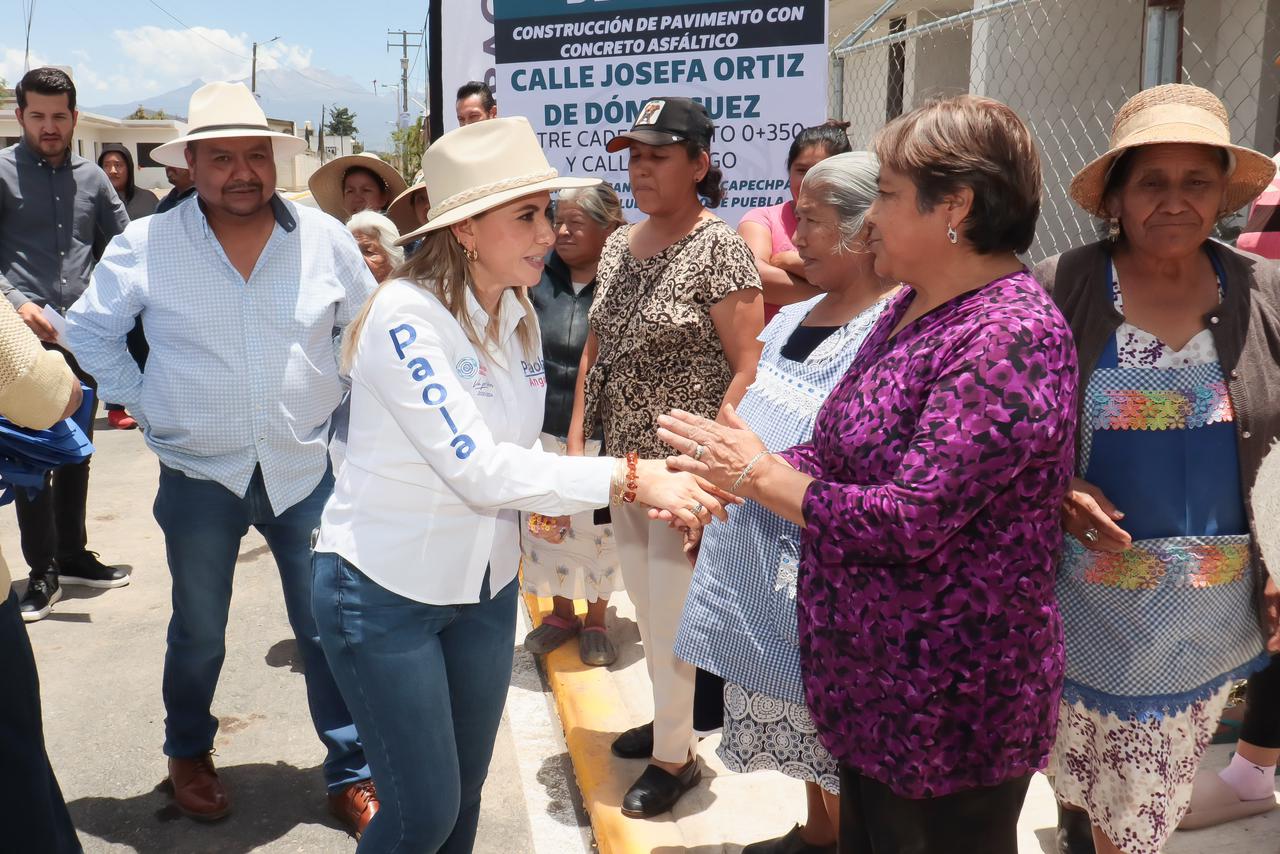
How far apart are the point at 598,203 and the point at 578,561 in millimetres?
1570

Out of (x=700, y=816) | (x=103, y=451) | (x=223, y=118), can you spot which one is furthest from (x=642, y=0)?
(x=103, y=451)

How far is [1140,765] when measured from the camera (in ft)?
8.46

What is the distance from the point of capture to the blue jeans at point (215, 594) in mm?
3463

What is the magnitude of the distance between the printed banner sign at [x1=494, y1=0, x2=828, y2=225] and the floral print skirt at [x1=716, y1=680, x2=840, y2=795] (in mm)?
2629

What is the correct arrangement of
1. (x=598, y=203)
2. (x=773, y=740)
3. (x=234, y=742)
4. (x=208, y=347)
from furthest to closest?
(x=598, y=203), (x=234, y=742), (x=208, y=347), (x=773, y=740)

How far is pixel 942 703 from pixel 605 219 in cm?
283

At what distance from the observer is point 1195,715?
8.62 ft

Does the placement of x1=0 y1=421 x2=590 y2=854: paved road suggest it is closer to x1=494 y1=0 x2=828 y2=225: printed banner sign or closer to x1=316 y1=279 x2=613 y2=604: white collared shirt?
x1=316 y1=279 x2=613 y2=604: white collared shirt

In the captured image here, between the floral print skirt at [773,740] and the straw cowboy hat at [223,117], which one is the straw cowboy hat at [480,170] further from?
the floral print skirt at [773,740]

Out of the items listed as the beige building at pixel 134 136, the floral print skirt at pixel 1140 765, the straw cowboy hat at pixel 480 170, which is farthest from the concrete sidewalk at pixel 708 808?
the beige building at pixel 134 136

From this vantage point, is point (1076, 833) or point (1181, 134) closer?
point (1181, 134)

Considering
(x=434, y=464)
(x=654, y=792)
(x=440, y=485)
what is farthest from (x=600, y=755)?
(x=434, y=464)

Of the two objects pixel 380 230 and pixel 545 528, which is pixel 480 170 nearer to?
pixel 545 528

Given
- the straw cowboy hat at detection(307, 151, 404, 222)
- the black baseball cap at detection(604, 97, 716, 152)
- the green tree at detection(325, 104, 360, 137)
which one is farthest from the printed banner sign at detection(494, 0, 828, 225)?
the green tree at detection(325, 104, 360, 137)
